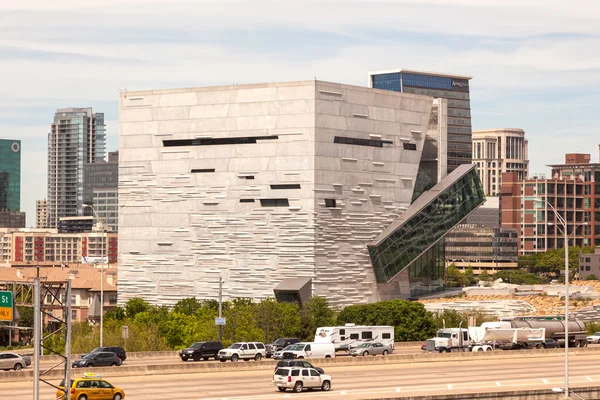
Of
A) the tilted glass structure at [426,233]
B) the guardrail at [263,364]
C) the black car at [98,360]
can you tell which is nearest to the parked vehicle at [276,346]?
the guardrail at [263,364]

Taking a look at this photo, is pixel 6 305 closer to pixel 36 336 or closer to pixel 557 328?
pixel 36 336

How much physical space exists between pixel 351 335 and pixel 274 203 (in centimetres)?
4100

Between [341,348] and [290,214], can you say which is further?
[290,214]

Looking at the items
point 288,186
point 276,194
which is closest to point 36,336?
point 288,186

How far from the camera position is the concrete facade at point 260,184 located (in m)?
132

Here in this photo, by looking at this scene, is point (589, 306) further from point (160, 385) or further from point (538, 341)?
point (160, 385)

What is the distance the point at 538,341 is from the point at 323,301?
31.4 m

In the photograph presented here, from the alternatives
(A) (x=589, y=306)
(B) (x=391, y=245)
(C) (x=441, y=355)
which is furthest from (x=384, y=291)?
(C) (x=441, y=355)

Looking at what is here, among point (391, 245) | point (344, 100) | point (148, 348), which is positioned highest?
point (344, 100)

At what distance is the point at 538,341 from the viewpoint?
99.1 meters

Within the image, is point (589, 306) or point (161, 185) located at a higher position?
point (161, 185)

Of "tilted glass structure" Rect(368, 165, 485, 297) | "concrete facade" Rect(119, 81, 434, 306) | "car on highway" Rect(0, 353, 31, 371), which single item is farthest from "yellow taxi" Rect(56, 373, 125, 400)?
"tilted glass structure" Rect(368, 165, 485, 297)

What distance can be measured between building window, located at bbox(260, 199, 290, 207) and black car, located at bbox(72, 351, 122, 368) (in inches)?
2114

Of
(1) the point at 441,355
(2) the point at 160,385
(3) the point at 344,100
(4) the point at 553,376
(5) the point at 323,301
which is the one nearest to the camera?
(2) the point at 160,385
